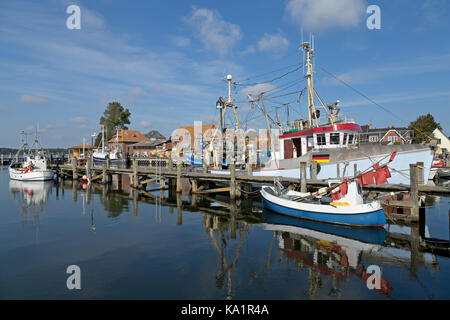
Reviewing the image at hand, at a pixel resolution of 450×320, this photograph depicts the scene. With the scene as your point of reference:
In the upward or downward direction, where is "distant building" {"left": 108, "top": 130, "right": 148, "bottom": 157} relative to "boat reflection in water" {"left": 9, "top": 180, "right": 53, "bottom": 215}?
upward

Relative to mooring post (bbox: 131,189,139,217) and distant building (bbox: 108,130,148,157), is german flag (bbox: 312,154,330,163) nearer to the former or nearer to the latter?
mooring post (bbox: 131,189,139,217)

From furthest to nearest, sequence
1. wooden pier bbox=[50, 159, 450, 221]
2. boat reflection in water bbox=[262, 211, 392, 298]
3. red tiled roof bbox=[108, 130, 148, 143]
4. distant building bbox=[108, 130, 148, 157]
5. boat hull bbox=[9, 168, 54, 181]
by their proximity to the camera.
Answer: red tiled roof bbox=[108, 130, 148, 143]
distant building bbox=[108, 130, 148, 157]
boat hull bbox=[9, 168, 54, 181]
wooden pier bbox=[50, 159, 450, 221]
boat reflection in water bbox=[262, 211, 392, 298]

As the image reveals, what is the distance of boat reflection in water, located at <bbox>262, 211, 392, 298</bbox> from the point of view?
33.0ft

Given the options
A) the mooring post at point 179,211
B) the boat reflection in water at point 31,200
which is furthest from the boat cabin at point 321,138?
the boat reflection in water at point 31,200

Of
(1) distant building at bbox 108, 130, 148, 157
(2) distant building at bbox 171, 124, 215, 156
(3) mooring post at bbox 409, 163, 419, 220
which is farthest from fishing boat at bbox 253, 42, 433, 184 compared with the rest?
(1) distant building at bbox 108, 130, 148, 157

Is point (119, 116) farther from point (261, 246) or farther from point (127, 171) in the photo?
point (261, 246)

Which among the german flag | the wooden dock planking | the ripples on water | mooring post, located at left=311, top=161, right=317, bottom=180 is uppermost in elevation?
the german flag

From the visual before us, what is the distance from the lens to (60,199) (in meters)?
27.3

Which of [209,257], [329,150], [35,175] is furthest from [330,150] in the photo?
[35,175]

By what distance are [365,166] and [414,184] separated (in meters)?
5.85

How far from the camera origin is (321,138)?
23.9 meters

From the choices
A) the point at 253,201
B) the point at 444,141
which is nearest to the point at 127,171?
the point at 253,201

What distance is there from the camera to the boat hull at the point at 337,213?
14906mm

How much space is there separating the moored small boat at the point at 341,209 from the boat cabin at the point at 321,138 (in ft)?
23.7
